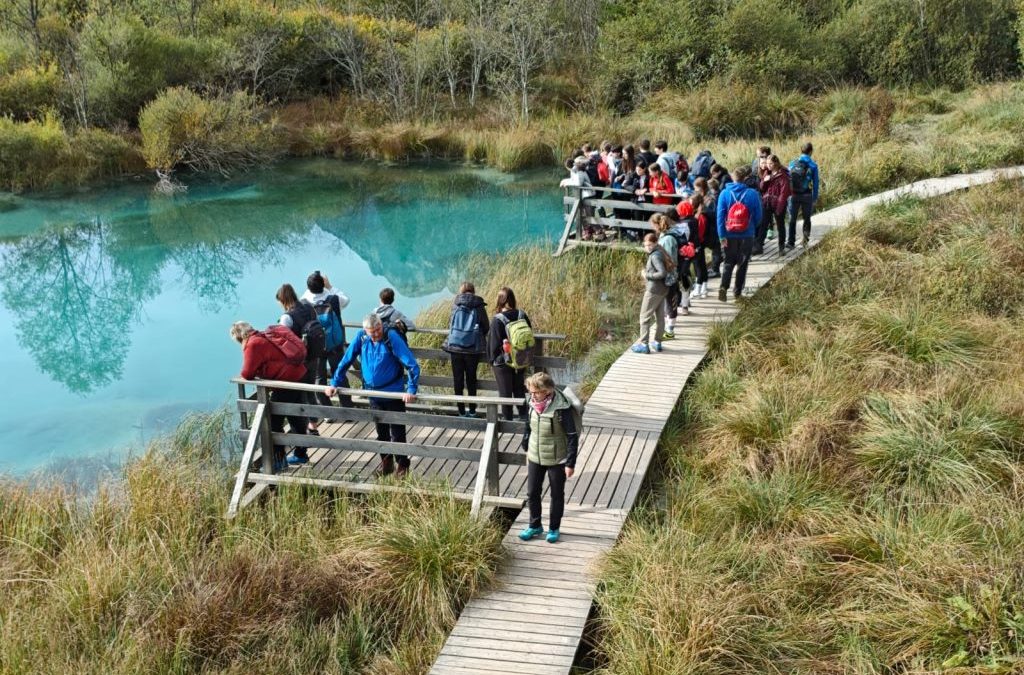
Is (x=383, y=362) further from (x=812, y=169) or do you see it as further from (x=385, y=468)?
(x=812, y=169)

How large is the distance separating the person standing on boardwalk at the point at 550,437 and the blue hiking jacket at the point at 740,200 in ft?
17.0

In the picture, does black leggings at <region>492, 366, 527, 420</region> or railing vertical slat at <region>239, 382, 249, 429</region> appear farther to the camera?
black leggings at <region>492, 366, 527, 420</region>

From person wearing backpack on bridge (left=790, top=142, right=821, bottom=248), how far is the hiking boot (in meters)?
7.27

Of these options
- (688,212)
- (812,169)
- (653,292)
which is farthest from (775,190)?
(653,292)

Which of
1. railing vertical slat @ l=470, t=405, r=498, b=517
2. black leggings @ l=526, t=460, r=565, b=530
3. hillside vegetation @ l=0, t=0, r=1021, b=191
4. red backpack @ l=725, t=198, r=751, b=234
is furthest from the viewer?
hillside vegetation @ l=0, t=0, r=1021, b=191

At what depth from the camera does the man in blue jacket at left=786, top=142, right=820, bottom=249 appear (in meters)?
12.7

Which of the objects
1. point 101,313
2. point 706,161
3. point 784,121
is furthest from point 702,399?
point 784,121

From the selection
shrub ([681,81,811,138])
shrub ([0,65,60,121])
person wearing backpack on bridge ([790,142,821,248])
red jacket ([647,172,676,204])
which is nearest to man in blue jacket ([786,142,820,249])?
person wearing backpack on bridge ([790,142,821,248])

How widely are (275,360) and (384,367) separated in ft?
2.99

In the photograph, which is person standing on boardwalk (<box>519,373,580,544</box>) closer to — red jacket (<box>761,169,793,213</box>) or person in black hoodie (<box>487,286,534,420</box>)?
person in black hoodie (<box>487,286,534,420</box>)

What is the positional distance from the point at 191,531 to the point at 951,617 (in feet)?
17.0

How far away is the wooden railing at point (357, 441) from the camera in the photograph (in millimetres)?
7125

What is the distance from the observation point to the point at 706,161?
13.4 metres

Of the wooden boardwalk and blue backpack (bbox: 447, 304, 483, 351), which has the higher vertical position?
blue backpack (bbox: 447, 304, 483, 351)
